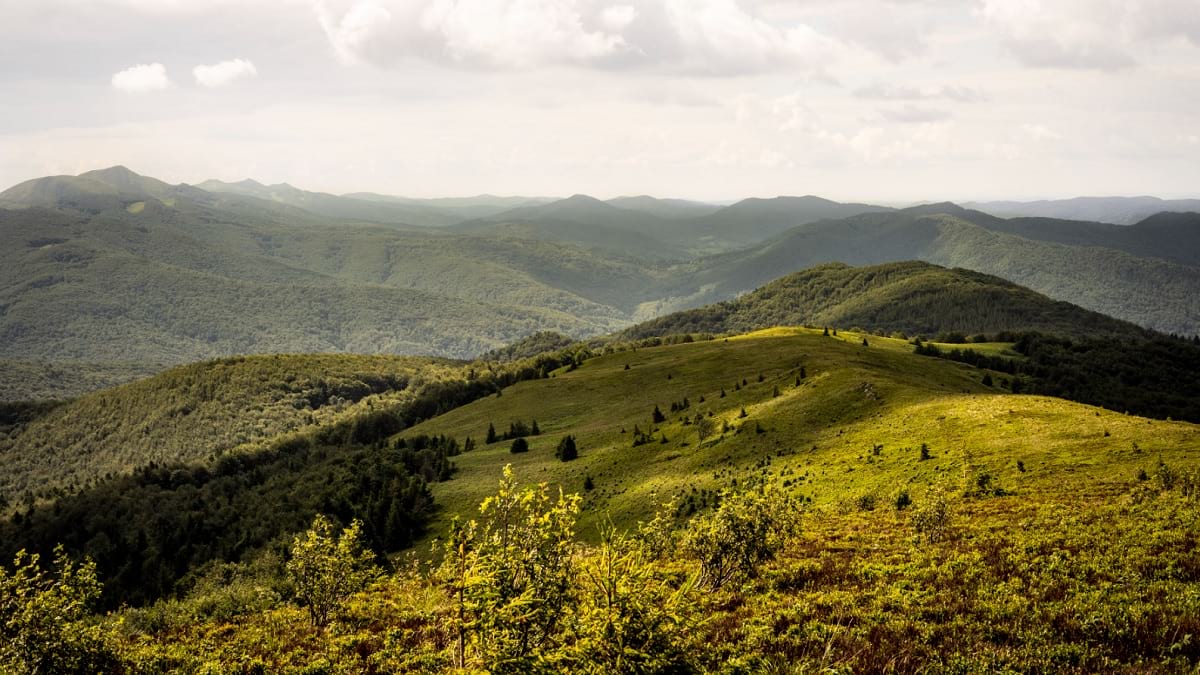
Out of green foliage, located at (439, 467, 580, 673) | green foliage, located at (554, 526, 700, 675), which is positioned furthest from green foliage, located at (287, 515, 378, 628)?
green foliage, located at (554, 526, 700, 675)

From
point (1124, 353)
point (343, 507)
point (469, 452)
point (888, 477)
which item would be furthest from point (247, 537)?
point (1124, 353)

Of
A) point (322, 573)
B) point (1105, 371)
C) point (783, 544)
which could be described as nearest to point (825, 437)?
point (783, 544)

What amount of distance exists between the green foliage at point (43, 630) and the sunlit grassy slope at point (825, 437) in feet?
81.4

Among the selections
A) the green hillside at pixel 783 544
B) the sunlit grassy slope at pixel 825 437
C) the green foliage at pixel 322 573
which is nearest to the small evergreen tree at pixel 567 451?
the green hillside at pixel 783 544

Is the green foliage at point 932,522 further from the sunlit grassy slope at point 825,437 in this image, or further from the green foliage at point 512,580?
the green foliage at point 512,580

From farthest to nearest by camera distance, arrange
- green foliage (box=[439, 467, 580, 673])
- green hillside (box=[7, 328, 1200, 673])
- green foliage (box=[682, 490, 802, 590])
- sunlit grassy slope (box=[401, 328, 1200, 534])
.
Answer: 1. sunlit grassy slope (box=[401, 328, 1200, 534])
2. green foliage (box=[682, 490, 802, 590])
3. green hillside (box=[7, 328, 1200, 673])
4. green foliage (box=[439, 467, 580, 673])

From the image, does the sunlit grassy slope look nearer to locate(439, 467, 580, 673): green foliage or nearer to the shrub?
the shrub

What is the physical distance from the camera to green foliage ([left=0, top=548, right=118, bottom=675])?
1883cm

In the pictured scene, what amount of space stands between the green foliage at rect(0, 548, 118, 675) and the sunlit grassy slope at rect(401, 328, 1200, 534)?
977 inches

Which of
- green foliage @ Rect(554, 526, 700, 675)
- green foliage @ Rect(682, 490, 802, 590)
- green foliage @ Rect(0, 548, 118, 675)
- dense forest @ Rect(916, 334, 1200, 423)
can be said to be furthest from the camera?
dense forest @ Rect(916, 334, 1200, 423)

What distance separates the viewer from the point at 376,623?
31.8m

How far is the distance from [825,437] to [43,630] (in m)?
67.9

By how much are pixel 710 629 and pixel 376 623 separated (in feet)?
60.2

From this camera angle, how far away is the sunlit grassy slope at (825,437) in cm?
5025
